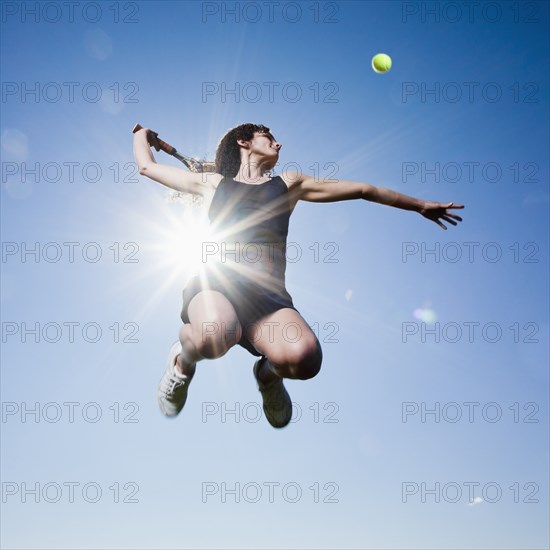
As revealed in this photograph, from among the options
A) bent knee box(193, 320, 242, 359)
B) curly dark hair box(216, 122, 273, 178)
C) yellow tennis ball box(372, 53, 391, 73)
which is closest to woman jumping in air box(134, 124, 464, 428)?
bent knee box(193, 320, 242, 359)

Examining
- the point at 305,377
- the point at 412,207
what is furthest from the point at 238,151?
the point at 305,377

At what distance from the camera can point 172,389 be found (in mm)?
5582

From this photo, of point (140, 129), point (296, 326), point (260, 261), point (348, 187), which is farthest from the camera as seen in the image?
point (140, 129)

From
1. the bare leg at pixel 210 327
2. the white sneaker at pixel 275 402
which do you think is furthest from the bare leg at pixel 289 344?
the white sneaker at pixel 275 402

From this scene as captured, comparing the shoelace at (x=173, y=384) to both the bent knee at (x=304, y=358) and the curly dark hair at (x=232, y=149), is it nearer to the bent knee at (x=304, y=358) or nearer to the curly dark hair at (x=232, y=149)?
the bent knee at (x=304, y=358)

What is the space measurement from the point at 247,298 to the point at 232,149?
1919mm

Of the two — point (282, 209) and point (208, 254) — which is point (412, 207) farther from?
point (208, 254)

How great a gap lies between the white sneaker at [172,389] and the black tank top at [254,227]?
1155mm

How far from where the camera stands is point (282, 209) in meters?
5.30

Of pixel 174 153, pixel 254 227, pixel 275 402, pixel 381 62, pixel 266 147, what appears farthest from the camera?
pixel 381 62

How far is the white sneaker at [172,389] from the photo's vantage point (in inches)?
219

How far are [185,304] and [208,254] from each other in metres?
0.51

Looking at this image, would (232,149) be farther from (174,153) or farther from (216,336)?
(216,336)

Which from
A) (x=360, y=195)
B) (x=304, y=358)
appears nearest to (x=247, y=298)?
(x=304, y=358)
